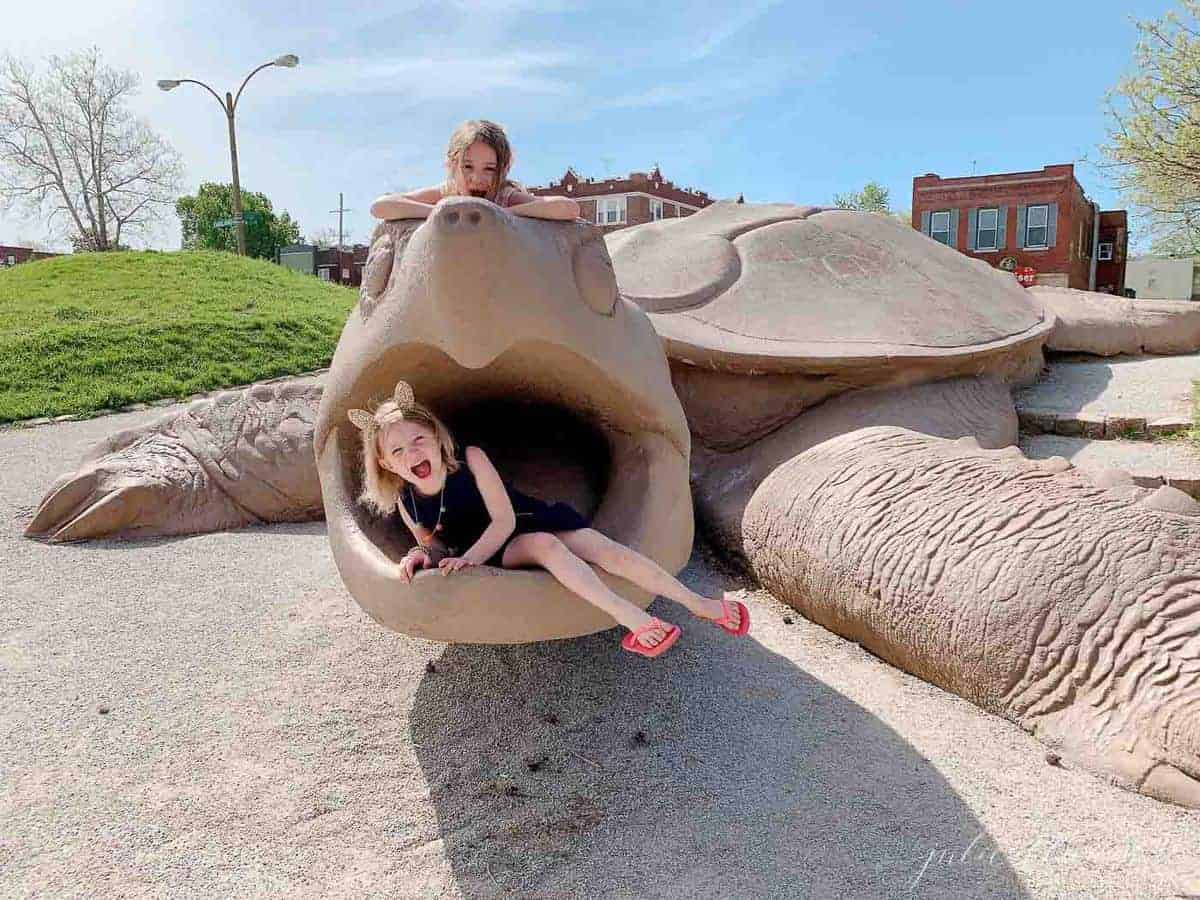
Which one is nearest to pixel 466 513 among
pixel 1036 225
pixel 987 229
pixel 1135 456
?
pixel 1135 456

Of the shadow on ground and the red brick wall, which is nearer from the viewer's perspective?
the shadow on ground

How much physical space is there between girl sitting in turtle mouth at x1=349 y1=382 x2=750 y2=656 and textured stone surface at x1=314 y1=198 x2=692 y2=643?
0.04 m

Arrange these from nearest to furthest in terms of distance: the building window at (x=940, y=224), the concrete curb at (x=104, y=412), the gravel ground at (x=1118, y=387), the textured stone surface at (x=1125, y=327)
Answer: the gravel ground at (x=1118, y=387)
the textured stone surface at (x=1125, y=327)
the concrete curb at (x=104, y=412)
the building window at (x=940, y=224)

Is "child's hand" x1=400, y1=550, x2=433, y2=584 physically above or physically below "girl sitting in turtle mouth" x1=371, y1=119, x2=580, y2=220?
below

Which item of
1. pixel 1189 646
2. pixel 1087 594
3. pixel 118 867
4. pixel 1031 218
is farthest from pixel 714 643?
pixel 1031 218

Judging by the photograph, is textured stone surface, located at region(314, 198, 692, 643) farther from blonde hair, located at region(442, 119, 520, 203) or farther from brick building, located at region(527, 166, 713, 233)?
brick building, located at region(527, 166, 713, 233)

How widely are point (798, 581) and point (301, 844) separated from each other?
155cm

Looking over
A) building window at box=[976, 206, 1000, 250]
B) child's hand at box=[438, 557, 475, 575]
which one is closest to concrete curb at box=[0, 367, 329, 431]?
child's hand at box=[438, 557, 475, 575]

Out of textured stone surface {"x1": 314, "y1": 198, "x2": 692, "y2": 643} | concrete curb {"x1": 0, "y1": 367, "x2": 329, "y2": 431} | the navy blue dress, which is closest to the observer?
textured stone surface {"x1": 314, "y1": 198, "x2": 692, "y2": 643}

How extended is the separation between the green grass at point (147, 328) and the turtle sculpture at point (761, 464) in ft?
18.1

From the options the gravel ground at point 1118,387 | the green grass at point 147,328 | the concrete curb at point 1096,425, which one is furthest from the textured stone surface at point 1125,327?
the green grass at point 147,328

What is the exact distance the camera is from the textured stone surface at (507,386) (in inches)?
55.1

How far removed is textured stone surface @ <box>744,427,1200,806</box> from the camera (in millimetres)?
1758

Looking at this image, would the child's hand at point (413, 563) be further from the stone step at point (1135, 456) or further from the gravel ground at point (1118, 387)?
the gravel ground at point (1118, 387)
